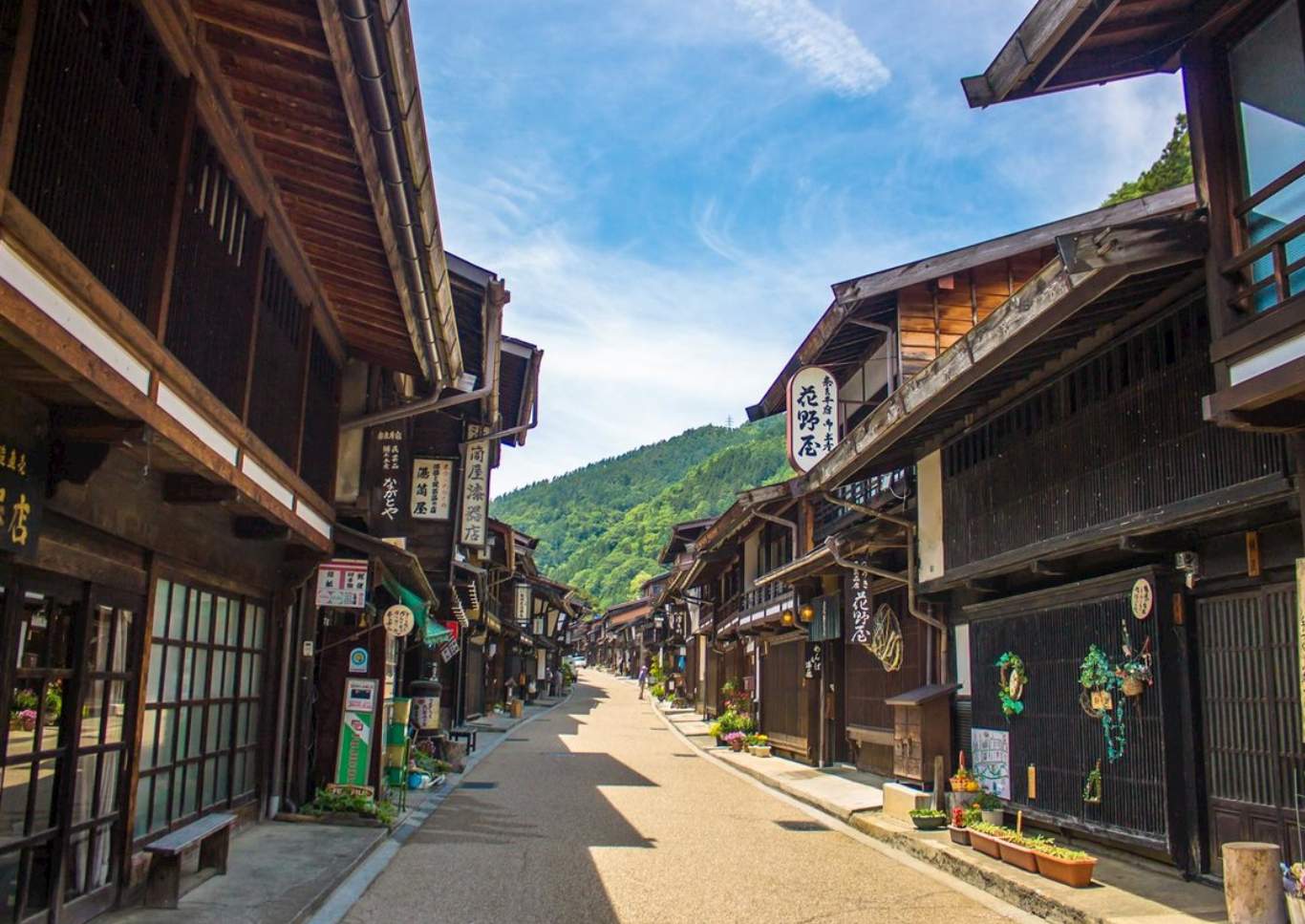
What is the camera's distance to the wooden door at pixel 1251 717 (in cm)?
863

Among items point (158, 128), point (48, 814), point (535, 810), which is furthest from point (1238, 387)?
point (535, 810)

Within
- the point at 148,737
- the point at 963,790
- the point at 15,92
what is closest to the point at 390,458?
the point at 148,737

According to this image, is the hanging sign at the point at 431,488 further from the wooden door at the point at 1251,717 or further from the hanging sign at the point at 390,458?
the wooden door at the point at 1251,717

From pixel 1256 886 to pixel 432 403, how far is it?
10.3m

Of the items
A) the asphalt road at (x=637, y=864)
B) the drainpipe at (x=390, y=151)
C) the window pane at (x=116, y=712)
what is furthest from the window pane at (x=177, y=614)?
the drainpipe at (x=390, y=151)

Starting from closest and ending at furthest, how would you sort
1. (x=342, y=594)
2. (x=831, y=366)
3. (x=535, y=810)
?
1. (x=342, y=594)
2. (x=535, y=810)
3. (x=831, y=366)

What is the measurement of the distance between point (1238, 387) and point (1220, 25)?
3115 mm

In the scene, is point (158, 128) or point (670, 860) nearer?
point (158, 128)

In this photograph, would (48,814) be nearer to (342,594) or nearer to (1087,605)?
(342,594)

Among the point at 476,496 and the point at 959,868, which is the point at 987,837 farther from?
the point at 476,496

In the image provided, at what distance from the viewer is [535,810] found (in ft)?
53.6

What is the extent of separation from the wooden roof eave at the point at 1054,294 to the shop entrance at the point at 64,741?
26.6ft

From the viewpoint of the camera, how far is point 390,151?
7426mm

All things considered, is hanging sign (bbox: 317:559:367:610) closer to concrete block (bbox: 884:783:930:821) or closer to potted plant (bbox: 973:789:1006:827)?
concrete block (bbox: 884:783:930:821)
